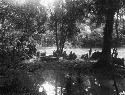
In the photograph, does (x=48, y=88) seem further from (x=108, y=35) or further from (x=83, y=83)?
(x=108, y=35)

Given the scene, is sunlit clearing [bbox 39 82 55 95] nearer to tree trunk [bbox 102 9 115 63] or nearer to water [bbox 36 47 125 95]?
water [bbox 36 47 125 95]

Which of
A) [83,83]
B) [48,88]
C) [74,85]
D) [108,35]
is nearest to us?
[48,88]

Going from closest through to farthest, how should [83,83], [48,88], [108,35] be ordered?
[48,88], [83,83], [108,35]

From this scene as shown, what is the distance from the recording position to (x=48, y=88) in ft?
57.5

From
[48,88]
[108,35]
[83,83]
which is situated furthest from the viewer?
[108,35]

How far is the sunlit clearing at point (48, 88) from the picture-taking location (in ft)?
53.9

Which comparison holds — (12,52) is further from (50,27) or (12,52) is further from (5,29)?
(50,27)

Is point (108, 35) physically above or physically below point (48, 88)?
above

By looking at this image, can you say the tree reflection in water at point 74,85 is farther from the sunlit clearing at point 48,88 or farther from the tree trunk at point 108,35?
the tree trunk at point 108,35

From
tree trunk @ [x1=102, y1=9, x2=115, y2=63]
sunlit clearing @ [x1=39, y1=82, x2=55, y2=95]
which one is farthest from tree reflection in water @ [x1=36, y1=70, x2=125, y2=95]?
tree trunk @ [x1=102, y1=9, x2=115, y2=63]

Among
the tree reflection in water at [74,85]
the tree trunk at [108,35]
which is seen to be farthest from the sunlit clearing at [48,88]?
the tree trunk at [108,35]

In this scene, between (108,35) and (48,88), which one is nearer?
(48,88)

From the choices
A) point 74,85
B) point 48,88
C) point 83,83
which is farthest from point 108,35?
point 48,88

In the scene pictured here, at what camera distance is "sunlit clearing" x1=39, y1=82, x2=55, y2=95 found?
16.4 meters
